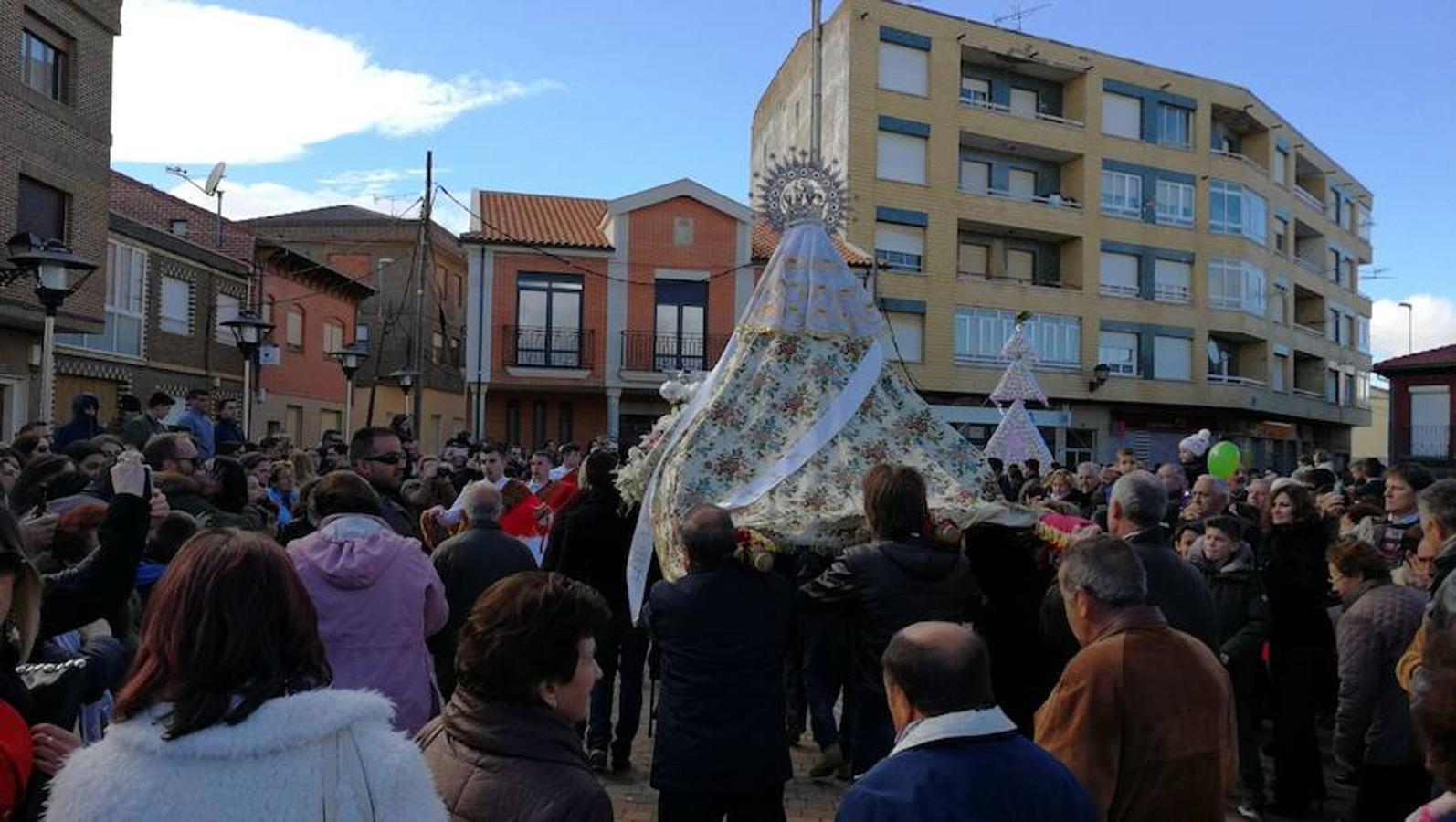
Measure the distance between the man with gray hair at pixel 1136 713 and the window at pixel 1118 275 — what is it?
3298 cm

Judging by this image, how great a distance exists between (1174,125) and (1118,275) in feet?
17.9

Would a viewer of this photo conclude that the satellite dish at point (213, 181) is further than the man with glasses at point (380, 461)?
Yes

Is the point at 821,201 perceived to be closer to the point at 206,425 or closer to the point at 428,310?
the point at 206,425

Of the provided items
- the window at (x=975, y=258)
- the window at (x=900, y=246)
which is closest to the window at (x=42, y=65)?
the window at (x=900, y=246)

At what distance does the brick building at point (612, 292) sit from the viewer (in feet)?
91.7

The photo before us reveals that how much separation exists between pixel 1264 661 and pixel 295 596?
6992mm

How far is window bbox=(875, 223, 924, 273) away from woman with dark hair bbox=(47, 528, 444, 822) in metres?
29.7

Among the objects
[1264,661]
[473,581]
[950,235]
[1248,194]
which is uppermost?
[1248,194]

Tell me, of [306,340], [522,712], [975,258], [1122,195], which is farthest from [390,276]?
[522,712]

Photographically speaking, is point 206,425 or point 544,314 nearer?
point 206,425

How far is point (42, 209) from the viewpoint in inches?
711

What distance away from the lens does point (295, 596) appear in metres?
2.22

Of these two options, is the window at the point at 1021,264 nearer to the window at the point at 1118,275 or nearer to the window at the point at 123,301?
the window at the point at 1118,275

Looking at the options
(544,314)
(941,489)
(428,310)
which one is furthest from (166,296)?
(941,489)
